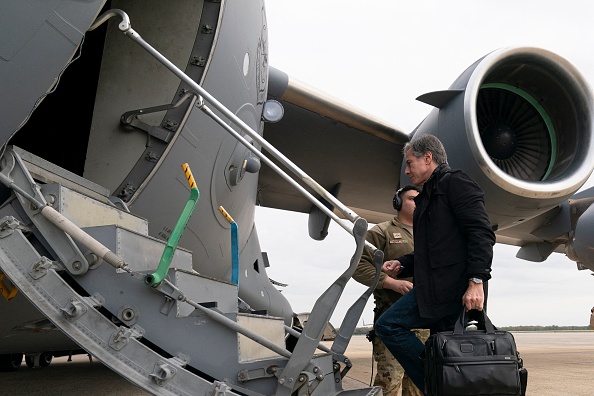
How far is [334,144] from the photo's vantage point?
7.78 meters

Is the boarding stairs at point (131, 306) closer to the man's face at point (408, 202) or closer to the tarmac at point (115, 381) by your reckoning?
the man's face at point (408, 202)

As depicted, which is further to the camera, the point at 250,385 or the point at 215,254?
the point at 215,254

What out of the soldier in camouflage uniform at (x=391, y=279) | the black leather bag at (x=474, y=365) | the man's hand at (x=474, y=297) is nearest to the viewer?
the black leather bag at (x=474, y=365)

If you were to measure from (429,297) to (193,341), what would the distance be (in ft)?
3.55

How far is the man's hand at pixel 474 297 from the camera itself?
8.71 ft

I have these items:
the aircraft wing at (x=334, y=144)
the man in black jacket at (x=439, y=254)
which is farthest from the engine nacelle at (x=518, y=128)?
the man in black jacket at (x=439, y=254)

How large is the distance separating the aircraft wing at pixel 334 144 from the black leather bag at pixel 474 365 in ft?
14.7

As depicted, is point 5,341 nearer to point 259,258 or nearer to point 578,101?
point 259,258

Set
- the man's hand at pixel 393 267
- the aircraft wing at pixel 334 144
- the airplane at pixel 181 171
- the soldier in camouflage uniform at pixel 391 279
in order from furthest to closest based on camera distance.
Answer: the aircraft wing at pixel 334 144
the soldier in camouflage uniform at pixel 391 279
the man's hand at pixel 393 267
the airplane at pixel 181 171

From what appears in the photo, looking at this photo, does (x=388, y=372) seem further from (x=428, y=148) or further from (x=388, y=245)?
(x=428, y=148)

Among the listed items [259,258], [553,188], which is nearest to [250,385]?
[553,188]

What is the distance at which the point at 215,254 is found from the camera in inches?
166

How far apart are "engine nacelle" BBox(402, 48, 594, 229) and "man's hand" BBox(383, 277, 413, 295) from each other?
1756mm

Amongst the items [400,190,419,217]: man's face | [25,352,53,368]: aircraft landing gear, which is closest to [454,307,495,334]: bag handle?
[400,190,419,217]: man's face
